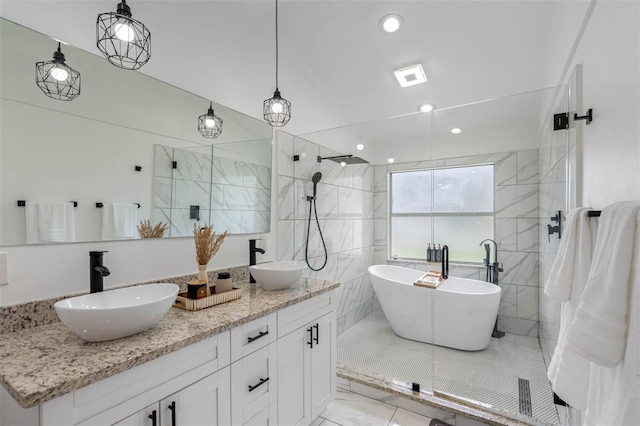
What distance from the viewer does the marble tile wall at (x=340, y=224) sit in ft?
9.35

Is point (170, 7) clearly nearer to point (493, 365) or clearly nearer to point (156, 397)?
point (156, 397)

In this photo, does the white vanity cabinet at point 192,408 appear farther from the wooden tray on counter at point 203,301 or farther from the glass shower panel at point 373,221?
the glass shower panel at point 373,221

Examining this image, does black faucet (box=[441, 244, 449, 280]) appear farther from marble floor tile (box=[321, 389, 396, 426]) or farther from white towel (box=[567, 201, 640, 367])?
white towel (box=[567, 201, 640, 367])

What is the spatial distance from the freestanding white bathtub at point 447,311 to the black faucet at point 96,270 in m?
2.33

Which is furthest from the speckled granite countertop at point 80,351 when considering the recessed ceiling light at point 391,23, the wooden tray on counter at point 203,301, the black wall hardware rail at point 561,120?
the recessed ceiling light at point 391,23

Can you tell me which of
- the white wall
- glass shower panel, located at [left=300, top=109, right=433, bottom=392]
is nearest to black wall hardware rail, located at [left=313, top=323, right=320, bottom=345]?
glass shower panel, located at [left=300, top=109, right=433, bottom=392]

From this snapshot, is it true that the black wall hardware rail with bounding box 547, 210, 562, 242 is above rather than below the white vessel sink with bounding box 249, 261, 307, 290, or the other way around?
above

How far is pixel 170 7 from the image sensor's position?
1812 millimetres

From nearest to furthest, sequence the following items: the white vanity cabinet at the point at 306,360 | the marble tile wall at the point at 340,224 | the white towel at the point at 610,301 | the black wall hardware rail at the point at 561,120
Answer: the white towel at the point at 610,301 → the white vanity cabinet at the point at 306,360 → the black wall hardware rail at the point at 561,120 → the marble tile wall at the point at 340,224

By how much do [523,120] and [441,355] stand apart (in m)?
2.14

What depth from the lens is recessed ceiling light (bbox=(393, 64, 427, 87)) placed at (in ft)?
9.01

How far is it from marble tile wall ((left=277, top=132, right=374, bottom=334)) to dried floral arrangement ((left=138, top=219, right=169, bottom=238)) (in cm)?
123

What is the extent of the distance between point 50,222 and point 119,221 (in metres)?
0.28

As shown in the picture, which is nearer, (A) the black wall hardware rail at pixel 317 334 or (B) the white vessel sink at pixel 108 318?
(B) the white vessel sink at pixel 108 318
